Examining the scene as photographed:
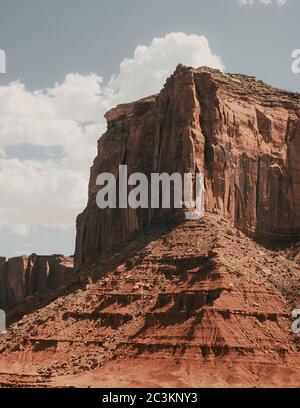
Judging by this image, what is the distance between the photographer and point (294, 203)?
3836 inches

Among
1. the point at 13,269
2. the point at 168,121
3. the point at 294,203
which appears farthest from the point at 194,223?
the point at 13,269

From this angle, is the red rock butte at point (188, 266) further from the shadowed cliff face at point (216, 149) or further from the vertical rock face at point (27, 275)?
the vertical rock face at point (27, 275)

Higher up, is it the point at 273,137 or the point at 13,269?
the point at 273,137

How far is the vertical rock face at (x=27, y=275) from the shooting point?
480 feet

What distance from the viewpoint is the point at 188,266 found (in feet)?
245

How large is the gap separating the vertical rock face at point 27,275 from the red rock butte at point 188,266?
38.7 meters

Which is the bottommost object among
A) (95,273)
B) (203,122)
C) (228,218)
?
→ (95,273)

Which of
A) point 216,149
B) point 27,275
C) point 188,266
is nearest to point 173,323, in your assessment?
point 188,266

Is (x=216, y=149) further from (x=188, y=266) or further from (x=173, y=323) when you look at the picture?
(x=173, y=323)

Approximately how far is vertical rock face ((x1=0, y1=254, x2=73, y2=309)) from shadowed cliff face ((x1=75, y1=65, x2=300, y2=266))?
3998 cm

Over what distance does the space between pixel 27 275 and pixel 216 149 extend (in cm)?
7173

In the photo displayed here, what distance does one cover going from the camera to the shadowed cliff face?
286 ft

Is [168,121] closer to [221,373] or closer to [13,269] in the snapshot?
[221,373]

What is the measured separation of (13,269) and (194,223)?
253 feet
